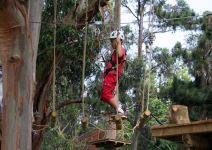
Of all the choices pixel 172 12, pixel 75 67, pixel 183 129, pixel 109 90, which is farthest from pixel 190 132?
pixel 172 12

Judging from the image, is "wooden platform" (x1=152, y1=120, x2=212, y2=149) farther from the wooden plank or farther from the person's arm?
the person's arm

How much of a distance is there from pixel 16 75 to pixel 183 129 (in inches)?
71.5

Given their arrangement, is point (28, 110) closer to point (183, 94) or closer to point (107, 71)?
point (107, 71)

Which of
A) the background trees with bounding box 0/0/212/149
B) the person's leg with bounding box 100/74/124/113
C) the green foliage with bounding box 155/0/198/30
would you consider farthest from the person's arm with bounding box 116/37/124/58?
the green foliage with bounding box 155/0/198/30

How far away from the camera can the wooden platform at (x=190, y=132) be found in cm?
457

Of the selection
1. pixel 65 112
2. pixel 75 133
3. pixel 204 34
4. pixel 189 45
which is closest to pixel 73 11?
pixel 204 34

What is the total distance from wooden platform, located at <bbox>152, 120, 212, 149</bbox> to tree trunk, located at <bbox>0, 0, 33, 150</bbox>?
4.43ft

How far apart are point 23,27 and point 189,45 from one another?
9.67 metres

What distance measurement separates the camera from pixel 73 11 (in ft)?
31.2

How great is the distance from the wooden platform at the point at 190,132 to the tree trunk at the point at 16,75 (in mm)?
1349

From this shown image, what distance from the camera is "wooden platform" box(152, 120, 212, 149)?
4.57 m

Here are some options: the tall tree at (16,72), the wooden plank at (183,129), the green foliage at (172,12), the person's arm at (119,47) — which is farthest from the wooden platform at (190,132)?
the green foliage at (172,12)

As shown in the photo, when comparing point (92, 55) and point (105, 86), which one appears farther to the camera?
point (92, 55)

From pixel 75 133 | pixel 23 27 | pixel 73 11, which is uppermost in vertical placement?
pixel 73 11
